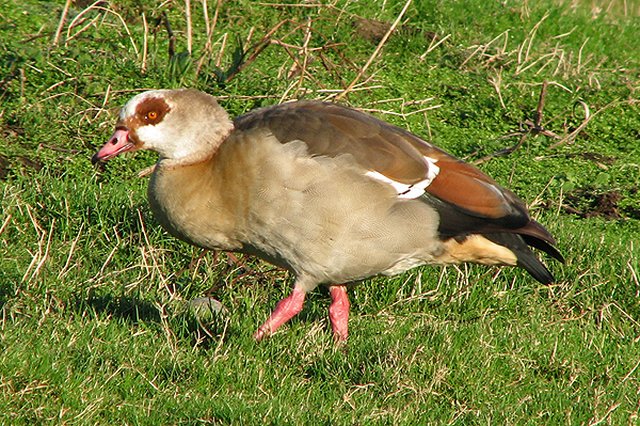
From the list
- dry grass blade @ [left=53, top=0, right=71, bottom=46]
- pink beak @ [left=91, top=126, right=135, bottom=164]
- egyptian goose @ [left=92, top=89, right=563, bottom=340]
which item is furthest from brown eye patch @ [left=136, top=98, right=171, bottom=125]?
dry grass blade @ [left=53, top=0, right=71, bottom=46]

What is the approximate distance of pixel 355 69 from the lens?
7984 mm

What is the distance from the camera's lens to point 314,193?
4953mm

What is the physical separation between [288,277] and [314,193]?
3.48 feet

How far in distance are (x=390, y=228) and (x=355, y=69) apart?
3.11m

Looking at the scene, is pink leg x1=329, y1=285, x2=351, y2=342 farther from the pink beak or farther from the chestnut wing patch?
the pink beak

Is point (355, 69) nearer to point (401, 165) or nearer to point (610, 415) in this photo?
point (401, 165)

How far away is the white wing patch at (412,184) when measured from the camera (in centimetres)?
508

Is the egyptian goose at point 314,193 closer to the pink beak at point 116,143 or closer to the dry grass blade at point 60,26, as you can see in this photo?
the pink beak at point 116,143

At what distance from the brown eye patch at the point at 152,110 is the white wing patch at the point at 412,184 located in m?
1.06

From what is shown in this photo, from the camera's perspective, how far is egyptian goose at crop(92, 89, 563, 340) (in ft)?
16.3

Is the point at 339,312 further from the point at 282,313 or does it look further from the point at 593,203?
the point at 593,203

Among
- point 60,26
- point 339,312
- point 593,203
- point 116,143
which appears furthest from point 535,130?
point 116,143

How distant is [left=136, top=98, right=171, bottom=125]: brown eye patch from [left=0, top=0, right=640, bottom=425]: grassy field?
2.80ft

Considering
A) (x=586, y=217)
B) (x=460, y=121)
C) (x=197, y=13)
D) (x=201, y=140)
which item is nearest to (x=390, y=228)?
(x=201, y=140)
